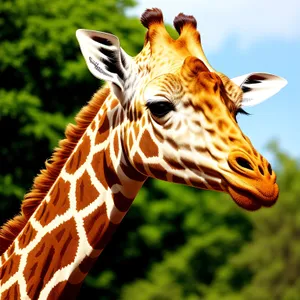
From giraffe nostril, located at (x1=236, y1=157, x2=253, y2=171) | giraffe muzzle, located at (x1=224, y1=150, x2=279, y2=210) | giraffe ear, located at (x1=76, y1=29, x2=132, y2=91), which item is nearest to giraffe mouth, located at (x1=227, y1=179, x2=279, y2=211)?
giraffe muzzle, located at (x1=224, y1=150, x2=279, y2=210)

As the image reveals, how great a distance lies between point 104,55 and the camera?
17.4ft

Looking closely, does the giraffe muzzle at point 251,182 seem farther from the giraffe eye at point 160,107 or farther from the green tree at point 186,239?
the green tree at point 186,239

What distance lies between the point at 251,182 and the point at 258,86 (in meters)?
1.26

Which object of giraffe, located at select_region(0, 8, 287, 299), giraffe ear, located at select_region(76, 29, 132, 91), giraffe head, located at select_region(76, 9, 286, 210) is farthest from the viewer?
giraffe ear, located at select_region(76, 29, 132, 91)

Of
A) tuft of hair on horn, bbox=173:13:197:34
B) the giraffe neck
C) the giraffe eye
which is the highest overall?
tuft of hair on horn, bbox=173:13:197:34

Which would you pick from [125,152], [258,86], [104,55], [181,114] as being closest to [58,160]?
[125,152]

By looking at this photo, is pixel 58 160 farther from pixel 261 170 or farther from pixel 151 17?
pixel 261 170

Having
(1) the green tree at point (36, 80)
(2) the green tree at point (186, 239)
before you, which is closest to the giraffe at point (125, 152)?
(1) the green tree at point (36, 80)

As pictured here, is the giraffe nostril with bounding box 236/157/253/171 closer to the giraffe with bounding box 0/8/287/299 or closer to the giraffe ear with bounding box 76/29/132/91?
the giraffe with bounding box 0/8/287/299

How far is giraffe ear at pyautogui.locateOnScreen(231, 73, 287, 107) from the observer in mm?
5668

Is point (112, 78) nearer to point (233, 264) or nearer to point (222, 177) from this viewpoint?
point (222, 177)

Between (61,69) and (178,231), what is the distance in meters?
6.09

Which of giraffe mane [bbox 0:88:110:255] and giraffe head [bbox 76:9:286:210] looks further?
giraffe mane [bbox 0:88:110:255]

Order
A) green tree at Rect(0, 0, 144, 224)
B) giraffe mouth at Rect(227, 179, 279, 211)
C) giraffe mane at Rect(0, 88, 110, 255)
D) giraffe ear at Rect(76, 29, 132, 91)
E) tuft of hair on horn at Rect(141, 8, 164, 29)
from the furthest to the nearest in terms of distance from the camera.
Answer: green tree at Rect(0, 0, 144, 224) < giraffe mane at Rect(0, 88, 110, 255) < tuft of hair on horn at Rect(141, 8, 164, 29) < giraffe ear at Rect(76, 29, 132, 91) < giraffe mouth at Rect(227, 179, 279, 211)
